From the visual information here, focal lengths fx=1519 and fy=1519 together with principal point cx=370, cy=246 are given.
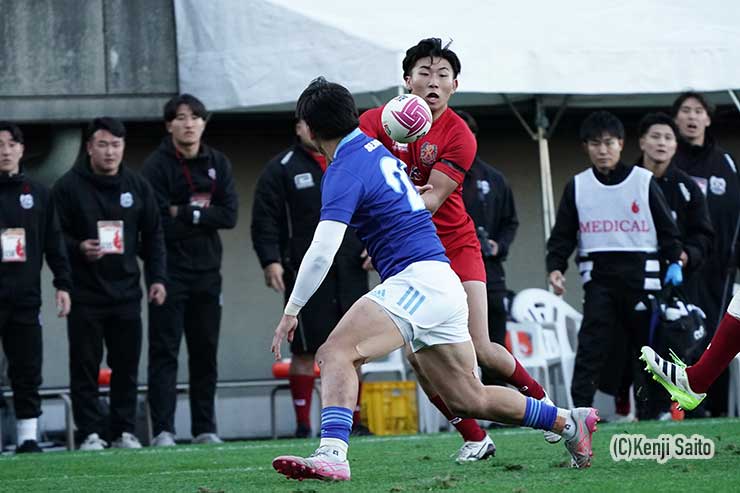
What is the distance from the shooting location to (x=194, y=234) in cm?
1139

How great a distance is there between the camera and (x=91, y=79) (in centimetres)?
1299

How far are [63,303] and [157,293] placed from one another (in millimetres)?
756

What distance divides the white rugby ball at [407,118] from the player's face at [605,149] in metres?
4.03

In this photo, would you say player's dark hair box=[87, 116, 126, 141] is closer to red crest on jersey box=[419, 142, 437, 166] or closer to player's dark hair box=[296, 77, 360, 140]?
red crest on jersey box=[419, 142, 437, 166]

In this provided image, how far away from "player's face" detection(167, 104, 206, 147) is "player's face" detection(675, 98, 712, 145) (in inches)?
147

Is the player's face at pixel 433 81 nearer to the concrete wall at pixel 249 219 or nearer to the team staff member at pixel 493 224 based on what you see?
the team staff member at pixel 493 224

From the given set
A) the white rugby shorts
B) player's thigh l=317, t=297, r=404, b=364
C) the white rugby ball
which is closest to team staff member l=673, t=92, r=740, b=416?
the white rugby ball

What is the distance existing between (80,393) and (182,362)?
335 centimetres

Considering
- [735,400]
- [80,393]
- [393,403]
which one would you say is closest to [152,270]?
[80,393]

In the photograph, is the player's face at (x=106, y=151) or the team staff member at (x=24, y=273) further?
the player's face at (x=106, y=151)

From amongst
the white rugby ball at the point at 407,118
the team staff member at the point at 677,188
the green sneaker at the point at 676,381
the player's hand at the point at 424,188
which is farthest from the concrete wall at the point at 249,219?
the green sneaker at the point at 676,381

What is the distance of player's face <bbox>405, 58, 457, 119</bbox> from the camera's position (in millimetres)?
7691

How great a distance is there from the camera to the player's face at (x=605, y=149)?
10891 mm

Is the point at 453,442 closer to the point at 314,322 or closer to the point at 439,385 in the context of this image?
the point at 314,322
